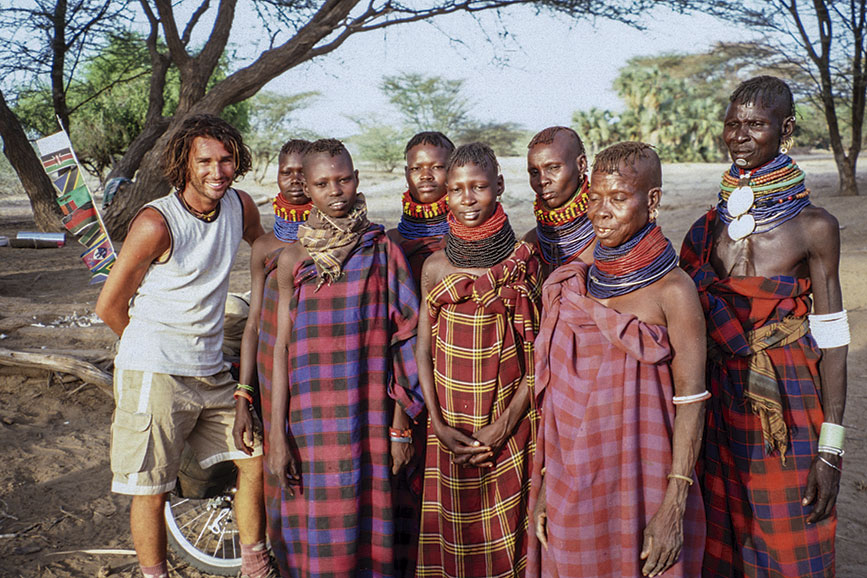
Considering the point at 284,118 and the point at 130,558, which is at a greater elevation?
the point at 284,118

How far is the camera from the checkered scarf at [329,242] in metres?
2.24

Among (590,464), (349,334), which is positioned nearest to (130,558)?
(349,334)

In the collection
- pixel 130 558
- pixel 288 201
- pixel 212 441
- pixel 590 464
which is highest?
pixel 288 201

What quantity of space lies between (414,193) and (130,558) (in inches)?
77.3

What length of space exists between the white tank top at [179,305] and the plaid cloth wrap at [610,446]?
1.25m

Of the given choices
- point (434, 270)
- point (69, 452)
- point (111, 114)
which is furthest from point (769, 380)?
point (111, 114)

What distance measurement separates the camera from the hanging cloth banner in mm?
3018

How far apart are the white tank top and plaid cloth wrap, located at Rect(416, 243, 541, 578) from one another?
802 millimetres

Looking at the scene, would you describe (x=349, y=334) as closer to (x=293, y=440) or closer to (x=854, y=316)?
(x=293, y=440)

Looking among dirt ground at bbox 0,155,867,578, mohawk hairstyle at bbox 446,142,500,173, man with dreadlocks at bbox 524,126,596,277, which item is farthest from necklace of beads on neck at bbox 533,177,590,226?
dirt ground at bbox 0,155,867,578

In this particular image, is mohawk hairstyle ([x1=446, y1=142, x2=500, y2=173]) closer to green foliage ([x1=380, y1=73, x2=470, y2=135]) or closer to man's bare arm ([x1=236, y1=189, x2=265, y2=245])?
man's bare arm ([x1=236, y1=189, x2=265, y2=245])

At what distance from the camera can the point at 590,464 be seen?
1788 mm

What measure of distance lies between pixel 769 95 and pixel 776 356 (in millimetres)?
733

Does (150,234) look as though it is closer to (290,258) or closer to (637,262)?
(290,258)
